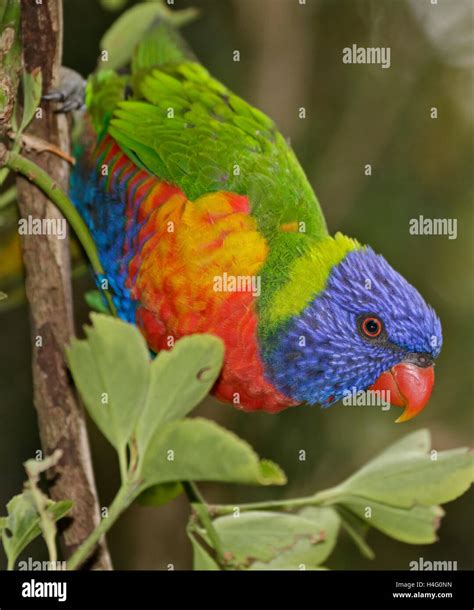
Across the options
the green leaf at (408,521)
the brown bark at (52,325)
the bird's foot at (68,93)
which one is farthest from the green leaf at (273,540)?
the bird's foot at (68,93)

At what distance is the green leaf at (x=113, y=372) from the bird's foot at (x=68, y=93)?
1.01 metres

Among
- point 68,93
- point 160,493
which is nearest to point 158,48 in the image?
point 68,93

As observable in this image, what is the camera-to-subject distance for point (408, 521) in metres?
1.35

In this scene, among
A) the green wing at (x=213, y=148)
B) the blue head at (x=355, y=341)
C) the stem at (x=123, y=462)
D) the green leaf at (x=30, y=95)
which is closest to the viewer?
the stem at (x=123, y=462)

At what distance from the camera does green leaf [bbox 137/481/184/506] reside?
1.57 meters

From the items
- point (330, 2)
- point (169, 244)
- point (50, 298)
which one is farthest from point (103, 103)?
point (330, 2)

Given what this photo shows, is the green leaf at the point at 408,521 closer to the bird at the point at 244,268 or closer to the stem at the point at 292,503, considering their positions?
the stem at the point at 292,503

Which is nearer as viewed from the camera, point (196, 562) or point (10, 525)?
point (10, 525)

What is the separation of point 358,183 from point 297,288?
2.08 metres

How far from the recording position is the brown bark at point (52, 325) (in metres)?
1.59

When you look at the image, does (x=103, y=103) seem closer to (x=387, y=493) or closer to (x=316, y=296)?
(x=316, y=296)

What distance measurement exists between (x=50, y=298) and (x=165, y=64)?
108 cm

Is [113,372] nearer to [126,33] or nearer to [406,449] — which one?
[406,449]
